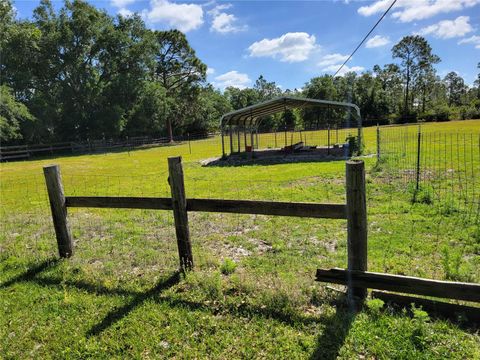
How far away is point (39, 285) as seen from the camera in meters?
4.32

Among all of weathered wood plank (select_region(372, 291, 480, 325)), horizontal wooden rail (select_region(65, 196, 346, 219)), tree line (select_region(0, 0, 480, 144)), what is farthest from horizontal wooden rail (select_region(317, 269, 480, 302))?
tree line (select_region(0, 0, 480, 144))

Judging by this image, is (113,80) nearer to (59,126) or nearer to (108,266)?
(59,126)

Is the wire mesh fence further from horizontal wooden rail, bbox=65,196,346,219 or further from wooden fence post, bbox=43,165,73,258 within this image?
wooden fence post, bbox=43,165,73,258

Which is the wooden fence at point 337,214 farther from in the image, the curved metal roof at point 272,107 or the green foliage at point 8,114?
the green foliage at point 8,114

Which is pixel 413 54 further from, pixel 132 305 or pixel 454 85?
pixel 132 305

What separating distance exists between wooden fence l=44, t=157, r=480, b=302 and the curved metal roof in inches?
589

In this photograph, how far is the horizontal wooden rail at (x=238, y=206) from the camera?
3506 millimetres

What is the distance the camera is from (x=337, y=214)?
135 inches

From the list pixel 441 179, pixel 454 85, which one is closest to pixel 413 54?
pixel 454 85

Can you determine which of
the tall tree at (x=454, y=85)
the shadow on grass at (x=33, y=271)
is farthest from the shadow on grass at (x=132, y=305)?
the tall tree at (x=454, y=85)

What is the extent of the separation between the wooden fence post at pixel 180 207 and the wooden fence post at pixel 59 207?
1940 mm

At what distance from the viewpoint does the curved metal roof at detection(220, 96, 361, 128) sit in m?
18.5

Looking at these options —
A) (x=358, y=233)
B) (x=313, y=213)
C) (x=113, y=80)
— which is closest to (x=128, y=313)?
(x=313, y=213)

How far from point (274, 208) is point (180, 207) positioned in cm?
123
